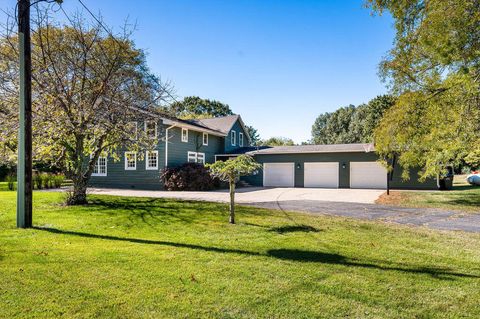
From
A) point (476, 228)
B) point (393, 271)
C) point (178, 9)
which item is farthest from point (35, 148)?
point (476, 228)

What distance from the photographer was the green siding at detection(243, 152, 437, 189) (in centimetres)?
2094

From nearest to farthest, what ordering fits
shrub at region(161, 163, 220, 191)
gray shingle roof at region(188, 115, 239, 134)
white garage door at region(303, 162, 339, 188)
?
shrub at region(161, 163, 220, 191) < white garage door at region(303, 162, 339, 188) < gray shingle roof at region(188, 115, 239, 134)

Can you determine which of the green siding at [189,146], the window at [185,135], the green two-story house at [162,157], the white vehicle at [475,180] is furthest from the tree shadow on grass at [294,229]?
the white vehicle at [475,180]

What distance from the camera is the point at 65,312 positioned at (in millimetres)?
2914

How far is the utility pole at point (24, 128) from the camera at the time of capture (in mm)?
6602

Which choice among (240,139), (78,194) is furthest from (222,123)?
(78,194)

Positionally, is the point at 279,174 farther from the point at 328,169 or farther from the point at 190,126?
the point at 190,126

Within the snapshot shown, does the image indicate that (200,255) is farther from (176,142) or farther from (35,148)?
(176,142)

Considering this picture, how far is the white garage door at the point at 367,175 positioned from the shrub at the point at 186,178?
1020cm

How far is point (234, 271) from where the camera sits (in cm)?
412

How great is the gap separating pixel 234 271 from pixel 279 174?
20.6 m

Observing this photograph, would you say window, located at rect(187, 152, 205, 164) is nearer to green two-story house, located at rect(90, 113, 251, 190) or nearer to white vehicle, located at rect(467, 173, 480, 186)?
green two-story house, located at rect(90, 113, 251, 190)

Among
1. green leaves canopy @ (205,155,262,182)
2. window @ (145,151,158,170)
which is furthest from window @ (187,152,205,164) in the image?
green leaves canopy @ (205,155,262,182)

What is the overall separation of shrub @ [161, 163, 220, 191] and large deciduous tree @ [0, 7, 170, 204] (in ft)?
26.4
